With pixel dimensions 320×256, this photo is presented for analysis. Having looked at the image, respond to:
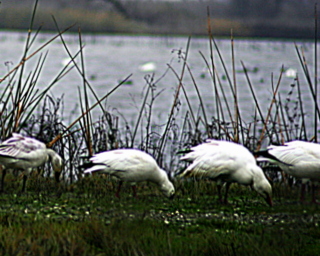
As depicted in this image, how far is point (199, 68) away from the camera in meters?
32.8

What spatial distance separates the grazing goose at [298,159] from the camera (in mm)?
6562

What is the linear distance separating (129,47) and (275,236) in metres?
49.5

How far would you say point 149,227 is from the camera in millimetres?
4836

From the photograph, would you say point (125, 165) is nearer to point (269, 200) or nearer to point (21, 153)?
point (21, 153)

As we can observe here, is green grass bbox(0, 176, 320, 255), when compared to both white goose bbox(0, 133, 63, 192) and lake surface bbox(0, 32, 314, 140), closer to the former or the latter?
white goose bbox(0, 133, 63, 192)

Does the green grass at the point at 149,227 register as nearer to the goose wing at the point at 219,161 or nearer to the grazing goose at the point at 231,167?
the grazing goose at the point at 231,167

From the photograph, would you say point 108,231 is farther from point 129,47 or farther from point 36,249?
point 129,47

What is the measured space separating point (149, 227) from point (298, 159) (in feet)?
8.02

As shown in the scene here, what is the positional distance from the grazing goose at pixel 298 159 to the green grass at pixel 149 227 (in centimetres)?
50

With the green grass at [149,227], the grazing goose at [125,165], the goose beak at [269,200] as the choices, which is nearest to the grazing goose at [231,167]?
the goose beak at [269,200]

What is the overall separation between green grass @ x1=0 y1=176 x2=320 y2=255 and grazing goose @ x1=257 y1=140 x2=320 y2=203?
50 centimetres

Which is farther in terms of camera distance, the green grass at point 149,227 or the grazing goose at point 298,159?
the grazing goose at point 298,159

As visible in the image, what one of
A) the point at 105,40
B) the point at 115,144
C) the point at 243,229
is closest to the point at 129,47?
the point at 105,40

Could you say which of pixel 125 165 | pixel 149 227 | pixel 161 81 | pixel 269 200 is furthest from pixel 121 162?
pixel 161 81
